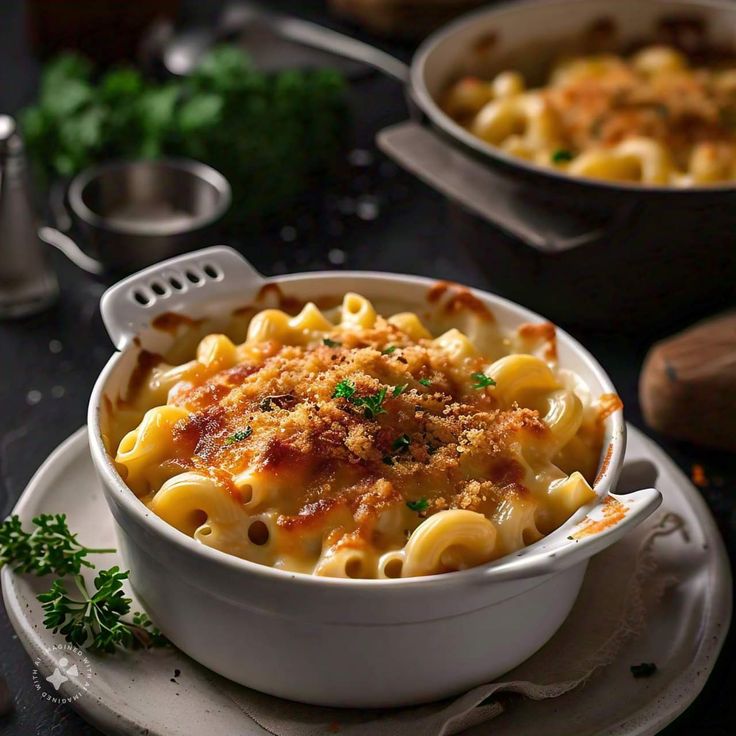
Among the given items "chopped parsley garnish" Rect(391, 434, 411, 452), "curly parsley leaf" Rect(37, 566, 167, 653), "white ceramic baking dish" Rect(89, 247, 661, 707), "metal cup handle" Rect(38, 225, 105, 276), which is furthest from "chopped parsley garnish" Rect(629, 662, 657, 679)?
"metal cup handle" Rect(38, 225, 105, 276)

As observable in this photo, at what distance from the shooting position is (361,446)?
1785mm

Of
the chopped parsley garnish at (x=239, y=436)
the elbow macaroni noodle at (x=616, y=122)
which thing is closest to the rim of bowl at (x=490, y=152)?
the elbow macaroni noodle at (x=616, y=122)

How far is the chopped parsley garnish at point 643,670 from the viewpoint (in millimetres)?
1823

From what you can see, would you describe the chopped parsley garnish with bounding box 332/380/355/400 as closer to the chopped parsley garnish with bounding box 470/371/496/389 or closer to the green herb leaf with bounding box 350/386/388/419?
the green herb leaf with bounding box 350/386/388/419

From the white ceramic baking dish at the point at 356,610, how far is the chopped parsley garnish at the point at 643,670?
15 cm

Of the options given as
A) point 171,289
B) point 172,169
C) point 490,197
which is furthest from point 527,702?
point 172,169

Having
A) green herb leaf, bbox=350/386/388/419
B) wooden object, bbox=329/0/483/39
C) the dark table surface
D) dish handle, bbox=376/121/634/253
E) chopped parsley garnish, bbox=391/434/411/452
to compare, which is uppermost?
green herb leaf, bbox=350/386/388/419

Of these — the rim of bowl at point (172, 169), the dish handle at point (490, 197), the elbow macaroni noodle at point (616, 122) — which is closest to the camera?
the dish handle at point (490, 197)

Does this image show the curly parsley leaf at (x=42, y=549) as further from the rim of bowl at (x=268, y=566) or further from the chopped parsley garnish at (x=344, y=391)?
the chopped parsley garnish at (x=344, y=391)

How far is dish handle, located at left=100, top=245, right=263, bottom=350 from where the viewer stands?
2078 mm

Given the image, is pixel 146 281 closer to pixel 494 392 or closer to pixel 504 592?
pixel 494 392

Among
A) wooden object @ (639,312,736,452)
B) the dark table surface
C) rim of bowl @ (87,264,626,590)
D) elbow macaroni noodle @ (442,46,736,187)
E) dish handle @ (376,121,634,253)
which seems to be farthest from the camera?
elbow macaroni noodle @ (442,46,736,187)

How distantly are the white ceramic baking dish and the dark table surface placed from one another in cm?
31

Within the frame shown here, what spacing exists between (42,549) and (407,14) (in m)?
3.34
